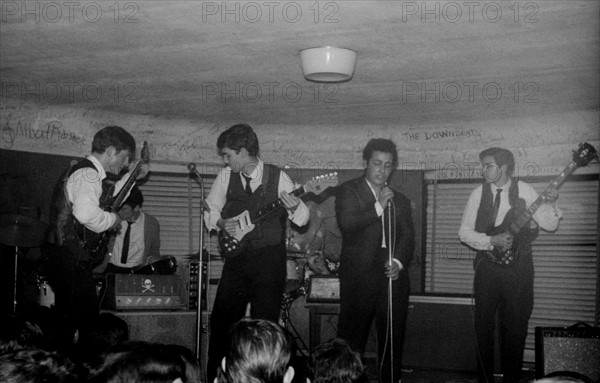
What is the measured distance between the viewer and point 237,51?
5465 millimetres

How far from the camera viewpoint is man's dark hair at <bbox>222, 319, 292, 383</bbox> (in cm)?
249

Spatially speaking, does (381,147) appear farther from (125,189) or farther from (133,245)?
(133,245)

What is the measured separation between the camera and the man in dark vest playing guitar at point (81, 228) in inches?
193

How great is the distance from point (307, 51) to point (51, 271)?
2.35 m

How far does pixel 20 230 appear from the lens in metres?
6.19

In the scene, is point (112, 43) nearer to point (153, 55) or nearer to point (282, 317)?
point (153, 55)

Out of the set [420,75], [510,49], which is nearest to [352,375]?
[510,49]

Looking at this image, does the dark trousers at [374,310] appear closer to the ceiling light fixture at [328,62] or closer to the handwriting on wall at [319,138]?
the ceiling light fixture at [328,62]

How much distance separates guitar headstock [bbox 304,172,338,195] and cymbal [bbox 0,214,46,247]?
230 centimetres

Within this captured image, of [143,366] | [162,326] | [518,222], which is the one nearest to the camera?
[143,366]

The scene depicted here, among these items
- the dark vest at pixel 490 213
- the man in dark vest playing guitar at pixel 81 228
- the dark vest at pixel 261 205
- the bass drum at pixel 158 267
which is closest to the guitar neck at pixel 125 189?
the man in dark vest playing guitar at pixel 81 228

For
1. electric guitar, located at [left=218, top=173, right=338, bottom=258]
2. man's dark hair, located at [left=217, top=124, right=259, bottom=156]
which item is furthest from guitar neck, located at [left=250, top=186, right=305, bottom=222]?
man's dark hair, located at [left=217, top=124, right=259, bottom=156]

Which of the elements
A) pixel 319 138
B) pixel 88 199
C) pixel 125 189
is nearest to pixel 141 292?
pixel 125 189

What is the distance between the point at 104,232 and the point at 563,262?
508 cm
